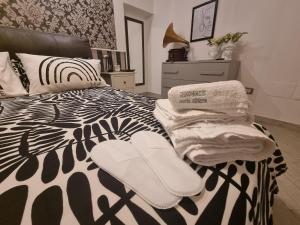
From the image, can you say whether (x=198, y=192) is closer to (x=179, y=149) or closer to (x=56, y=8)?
(x=179, y=149)

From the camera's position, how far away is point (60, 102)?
3.07ft

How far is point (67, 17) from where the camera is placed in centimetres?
188

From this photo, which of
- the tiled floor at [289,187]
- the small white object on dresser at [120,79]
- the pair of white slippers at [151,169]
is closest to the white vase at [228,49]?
the tiled floor at [289,187]

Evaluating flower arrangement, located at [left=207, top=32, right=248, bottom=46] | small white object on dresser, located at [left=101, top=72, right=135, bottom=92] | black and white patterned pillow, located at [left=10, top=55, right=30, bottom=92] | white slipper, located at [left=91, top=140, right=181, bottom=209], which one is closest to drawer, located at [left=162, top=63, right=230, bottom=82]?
flower arrangement, located at [left=207, top=32, right=248, bottom=46]

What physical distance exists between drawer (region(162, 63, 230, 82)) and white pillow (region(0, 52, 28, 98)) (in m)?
2.09

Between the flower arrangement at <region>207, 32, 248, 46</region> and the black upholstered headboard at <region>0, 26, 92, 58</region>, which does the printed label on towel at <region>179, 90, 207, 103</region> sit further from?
the flower arrangement at <region>207, 32, 248, 46</region>

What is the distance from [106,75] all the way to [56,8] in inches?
38.6

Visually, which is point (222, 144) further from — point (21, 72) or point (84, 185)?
point (21, 72)

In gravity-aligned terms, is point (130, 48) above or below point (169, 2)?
below

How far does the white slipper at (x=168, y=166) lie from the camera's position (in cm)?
31

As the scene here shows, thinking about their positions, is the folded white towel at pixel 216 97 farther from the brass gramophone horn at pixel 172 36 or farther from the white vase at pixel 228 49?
the brass gramophone horn at pixel 172 36

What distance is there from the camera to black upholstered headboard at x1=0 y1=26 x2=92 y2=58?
4.37 feet

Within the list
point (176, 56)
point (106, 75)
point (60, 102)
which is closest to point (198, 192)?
point (60, 102)

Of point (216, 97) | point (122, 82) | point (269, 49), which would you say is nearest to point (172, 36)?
point (122, 82)
